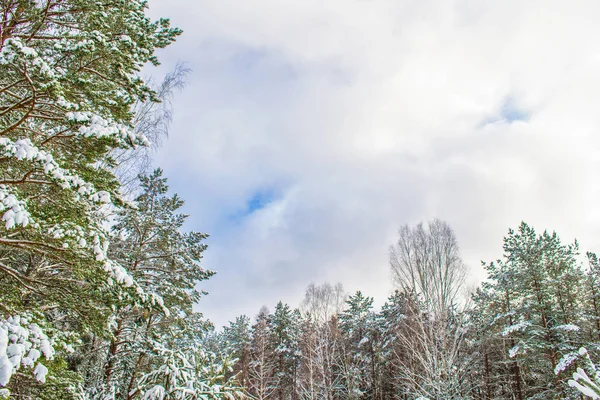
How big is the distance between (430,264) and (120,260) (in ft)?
39.8

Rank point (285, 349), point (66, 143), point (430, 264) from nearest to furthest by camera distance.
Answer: point (66, 143)
point (430, 264)
point (285, 349)

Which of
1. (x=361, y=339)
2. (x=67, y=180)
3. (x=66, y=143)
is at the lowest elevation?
(x=67, y=180)

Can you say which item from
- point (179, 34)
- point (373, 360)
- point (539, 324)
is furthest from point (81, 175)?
point (373, 360)

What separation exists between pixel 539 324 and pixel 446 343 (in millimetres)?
5967

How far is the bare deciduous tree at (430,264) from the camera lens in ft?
45.7

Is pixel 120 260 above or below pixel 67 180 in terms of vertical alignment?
above

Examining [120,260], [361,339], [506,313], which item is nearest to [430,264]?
[506,313]

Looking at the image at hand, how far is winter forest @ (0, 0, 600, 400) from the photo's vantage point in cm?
451

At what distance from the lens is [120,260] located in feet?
32.2

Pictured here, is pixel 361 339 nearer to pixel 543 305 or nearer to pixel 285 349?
pixel 285 349

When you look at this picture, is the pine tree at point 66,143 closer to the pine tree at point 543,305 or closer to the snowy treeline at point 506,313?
the snowy treeline at point 506,313

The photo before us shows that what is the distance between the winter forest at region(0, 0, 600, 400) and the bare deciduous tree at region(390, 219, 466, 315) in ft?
0.18

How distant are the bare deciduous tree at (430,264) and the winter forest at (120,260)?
0.06m

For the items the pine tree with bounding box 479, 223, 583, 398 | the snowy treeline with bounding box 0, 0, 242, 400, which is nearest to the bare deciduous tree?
the pine tree with bounding box 479, 223, 583, 398
